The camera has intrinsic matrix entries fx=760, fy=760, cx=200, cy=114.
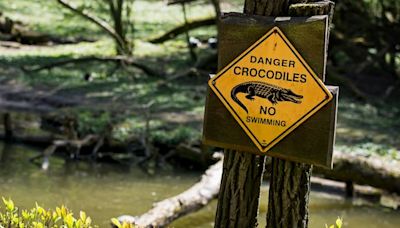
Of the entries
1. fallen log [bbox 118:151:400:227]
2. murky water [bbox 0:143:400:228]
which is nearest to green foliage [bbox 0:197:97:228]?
fallen log [bbox 118:151:400:227]

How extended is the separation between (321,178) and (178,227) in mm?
2993

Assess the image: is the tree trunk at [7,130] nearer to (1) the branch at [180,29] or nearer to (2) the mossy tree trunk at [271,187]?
(1) the branch at [180,29]

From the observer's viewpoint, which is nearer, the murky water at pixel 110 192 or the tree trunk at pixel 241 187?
the tree trunk at pixel 241 187

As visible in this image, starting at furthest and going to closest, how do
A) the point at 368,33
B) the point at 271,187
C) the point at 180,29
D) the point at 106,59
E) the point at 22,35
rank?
1. the point at 22,35
2. the point at 180,29
3. the point at 368,33
4. the point at 106,59
5. the point at 271,187

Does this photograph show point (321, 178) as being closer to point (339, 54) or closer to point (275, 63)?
point (275, 63)

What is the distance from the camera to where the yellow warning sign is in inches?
167

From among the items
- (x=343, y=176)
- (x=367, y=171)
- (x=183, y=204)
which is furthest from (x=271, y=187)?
(x=343, y=176)

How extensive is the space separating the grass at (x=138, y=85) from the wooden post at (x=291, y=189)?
7.49 metres

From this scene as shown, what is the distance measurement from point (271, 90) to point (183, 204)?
12.7ft

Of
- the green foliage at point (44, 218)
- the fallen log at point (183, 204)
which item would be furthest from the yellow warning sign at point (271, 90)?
the fallen log at point (183, 204)

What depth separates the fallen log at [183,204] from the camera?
291 inches

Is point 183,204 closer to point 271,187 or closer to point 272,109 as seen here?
point 271,187

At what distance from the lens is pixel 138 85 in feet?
54.8

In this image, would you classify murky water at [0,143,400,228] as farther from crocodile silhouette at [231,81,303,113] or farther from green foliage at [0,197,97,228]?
crocodile silhouette at [231,81,303,113]
